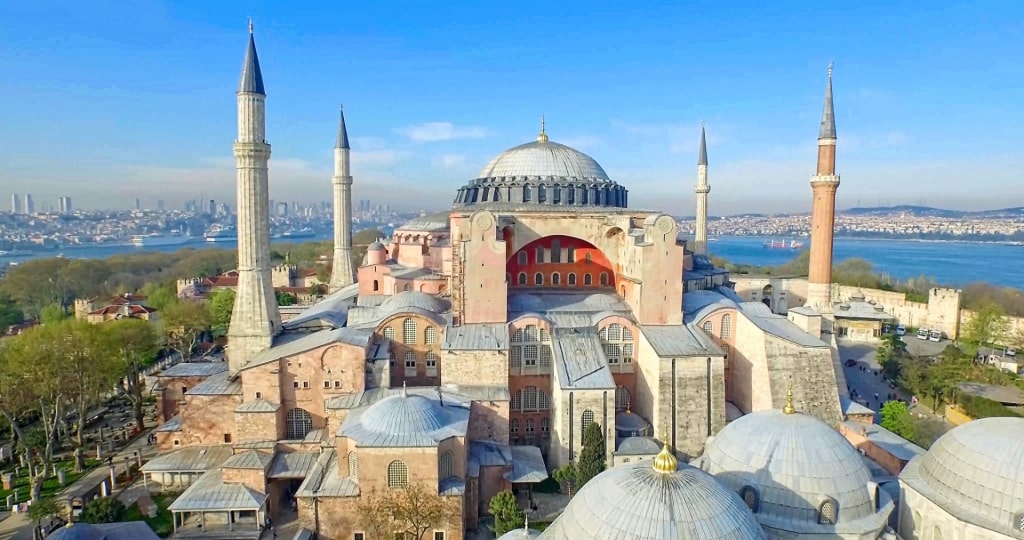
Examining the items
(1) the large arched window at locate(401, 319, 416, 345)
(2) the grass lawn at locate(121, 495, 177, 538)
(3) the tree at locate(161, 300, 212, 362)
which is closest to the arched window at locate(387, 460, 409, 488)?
(2) the grass lawn at locate(121, 495, 177, 538)

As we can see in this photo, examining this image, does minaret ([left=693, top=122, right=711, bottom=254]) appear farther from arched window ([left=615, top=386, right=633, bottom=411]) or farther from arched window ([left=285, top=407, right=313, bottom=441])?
arched window ([left=285, top=407, right=313, bottom=441])

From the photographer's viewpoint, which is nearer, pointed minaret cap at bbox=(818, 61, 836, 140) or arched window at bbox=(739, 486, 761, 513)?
arched window at bbox=(739, 486, 761, 513)

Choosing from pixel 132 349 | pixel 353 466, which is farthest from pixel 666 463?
pixel 132 349

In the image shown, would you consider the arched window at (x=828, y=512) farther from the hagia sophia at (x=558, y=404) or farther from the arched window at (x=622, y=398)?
the arched window at (x=622, y=398)

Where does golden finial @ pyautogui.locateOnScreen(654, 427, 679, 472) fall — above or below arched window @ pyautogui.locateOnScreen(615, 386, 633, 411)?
above

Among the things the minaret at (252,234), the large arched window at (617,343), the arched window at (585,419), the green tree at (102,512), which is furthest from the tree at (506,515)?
the minaret at (252,234)
